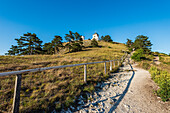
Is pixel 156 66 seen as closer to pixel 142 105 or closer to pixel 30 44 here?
pixel 142 105

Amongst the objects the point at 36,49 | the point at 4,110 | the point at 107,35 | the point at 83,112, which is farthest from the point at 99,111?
the point at 107,35

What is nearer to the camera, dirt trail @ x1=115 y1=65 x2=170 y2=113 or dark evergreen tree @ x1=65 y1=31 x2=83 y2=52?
dirt trail @ x1=115 y1=65 x2=170 y2=113

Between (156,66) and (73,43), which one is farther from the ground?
(73,43)

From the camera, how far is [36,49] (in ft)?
126

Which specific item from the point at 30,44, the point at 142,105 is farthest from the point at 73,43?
the point at 142,105

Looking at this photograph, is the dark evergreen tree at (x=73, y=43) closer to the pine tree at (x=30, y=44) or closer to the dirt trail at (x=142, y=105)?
the pine tree at (x=30, y=44)

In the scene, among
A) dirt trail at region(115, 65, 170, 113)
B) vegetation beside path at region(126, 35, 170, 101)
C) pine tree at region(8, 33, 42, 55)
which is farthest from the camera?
pine tree at region(8, 33, 42, 55)

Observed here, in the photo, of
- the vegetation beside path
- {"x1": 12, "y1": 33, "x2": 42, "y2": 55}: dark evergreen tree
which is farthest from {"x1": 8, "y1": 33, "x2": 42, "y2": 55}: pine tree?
the vegetation beside path

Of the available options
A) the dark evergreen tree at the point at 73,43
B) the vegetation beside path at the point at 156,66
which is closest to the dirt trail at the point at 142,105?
the vegetation beside path at the point at 156,66

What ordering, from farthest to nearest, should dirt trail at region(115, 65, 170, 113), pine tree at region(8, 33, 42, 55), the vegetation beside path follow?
pine tree at region(8, 33, 42, 55) < the vegetation beside path < dirt trail at region(115, 65, 170, 113)

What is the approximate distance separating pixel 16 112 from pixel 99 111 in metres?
2.58

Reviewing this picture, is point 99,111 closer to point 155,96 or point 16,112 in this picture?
point 16,112

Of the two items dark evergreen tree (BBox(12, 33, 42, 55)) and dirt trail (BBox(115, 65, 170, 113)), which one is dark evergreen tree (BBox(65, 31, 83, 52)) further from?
dirt trail (BBox(115, 65, 170, 113))

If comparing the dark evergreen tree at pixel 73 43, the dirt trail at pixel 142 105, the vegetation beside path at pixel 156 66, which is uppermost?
the dark evergreen tree at pixel 73 43
